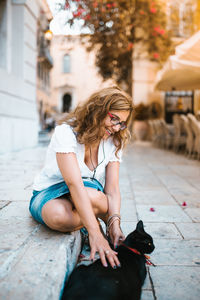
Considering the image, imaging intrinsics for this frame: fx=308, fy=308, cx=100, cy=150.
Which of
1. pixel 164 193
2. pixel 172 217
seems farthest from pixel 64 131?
pixel 164 193

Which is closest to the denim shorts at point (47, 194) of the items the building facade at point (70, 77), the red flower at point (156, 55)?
the red flower at point (156, 55)

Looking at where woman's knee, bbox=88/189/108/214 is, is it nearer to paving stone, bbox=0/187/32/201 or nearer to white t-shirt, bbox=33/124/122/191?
white t-shirt, bbox=33/124/122/191

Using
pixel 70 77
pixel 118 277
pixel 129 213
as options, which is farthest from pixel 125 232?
pixel 70 77

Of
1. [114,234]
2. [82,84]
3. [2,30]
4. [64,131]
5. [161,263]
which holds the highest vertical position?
[82,84]

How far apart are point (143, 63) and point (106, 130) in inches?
554

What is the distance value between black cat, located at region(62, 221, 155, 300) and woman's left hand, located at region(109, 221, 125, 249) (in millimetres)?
163

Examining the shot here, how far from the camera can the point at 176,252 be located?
205 centimetres

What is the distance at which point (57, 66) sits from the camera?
3838 cm

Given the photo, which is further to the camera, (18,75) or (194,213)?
(18,75)

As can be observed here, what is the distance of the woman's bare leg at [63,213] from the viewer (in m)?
1.85

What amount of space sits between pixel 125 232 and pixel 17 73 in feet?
24.2

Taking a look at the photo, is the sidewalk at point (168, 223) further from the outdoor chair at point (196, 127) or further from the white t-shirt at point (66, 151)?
the outdoor chair at point (196, 127)

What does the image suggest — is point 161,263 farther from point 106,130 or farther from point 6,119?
point 6,119

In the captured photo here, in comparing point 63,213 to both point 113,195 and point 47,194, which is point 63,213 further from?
point 113,195
